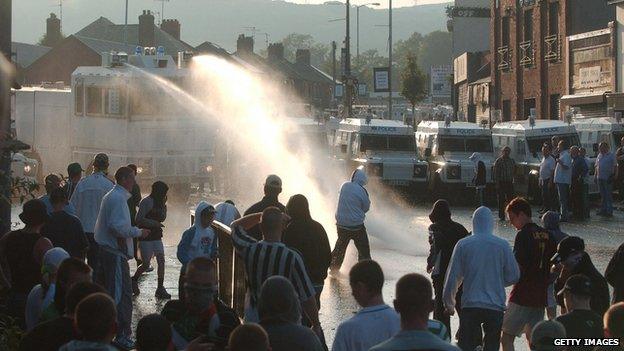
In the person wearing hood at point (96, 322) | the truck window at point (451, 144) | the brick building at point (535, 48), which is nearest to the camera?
the person wearing hood at point (96, 322)

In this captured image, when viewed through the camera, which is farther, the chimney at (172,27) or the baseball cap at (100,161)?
the chimney at (172,27)

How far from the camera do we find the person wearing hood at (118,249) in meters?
13.2

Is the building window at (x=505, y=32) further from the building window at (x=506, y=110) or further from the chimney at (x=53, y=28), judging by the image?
the chimney at (x=53, y=28)

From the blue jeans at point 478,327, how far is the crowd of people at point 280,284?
11 mm

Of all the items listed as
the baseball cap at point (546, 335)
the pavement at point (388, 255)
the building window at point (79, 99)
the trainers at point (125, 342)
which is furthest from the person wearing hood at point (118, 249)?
the building window at point (79, 99)

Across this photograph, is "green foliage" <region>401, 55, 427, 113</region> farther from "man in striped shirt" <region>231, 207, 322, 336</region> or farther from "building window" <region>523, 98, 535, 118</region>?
"man in striped shirt" <region>231, 207, 322, 336</region>

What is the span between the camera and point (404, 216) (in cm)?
3222

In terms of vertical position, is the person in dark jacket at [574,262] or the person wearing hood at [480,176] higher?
the person wearing hood at [480,176]

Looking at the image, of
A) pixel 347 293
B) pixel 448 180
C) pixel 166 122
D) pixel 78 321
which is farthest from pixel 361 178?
pixel 448 180

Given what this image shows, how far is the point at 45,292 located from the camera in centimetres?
962

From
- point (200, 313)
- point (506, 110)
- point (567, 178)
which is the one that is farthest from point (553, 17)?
point (200, 313)

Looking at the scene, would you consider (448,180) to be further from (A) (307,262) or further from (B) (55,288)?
(B) (55,288)

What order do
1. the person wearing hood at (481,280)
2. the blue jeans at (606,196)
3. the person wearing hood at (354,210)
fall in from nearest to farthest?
1. the person wearing hood at (481,280)
2. the person wearing hood at (354,210)
3. the blue jeans at (606,196)

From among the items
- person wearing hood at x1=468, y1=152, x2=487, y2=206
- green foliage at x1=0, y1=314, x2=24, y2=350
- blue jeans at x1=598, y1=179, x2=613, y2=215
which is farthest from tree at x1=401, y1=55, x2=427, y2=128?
green foliage at x1=0, y1=314, x2=24, y2=350
